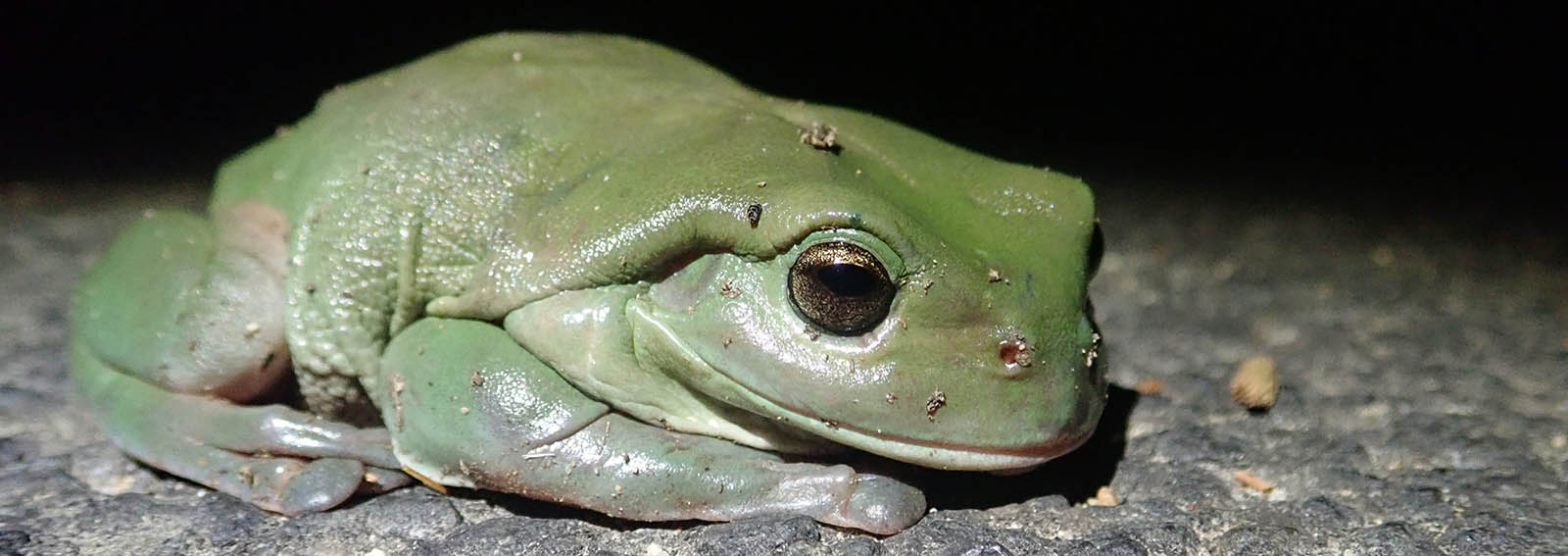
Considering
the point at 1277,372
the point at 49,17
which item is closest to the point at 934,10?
the point at 1277,372

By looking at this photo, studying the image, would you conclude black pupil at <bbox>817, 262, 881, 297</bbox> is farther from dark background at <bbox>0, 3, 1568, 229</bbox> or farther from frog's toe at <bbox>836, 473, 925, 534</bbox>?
dark background at <bbox>0, 3, 1568, 229</bbox>

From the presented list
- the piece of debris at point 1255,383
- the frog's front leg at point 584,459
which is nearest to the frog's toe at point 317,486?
the frog's front leg at point 584,459

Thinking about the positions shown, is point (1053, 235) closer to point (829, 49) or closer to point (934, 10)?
point (829, 49)

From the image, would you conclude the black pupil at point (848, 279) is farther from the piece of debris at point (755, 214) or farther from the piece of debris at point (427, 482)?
the piece of debris at point (427, 482)

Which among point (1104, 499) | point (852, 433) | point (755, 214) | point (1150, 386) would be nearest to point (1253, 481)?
point (1104, 499)

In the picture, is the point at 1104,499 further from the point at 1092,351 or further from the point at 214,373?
the point at 214,373
